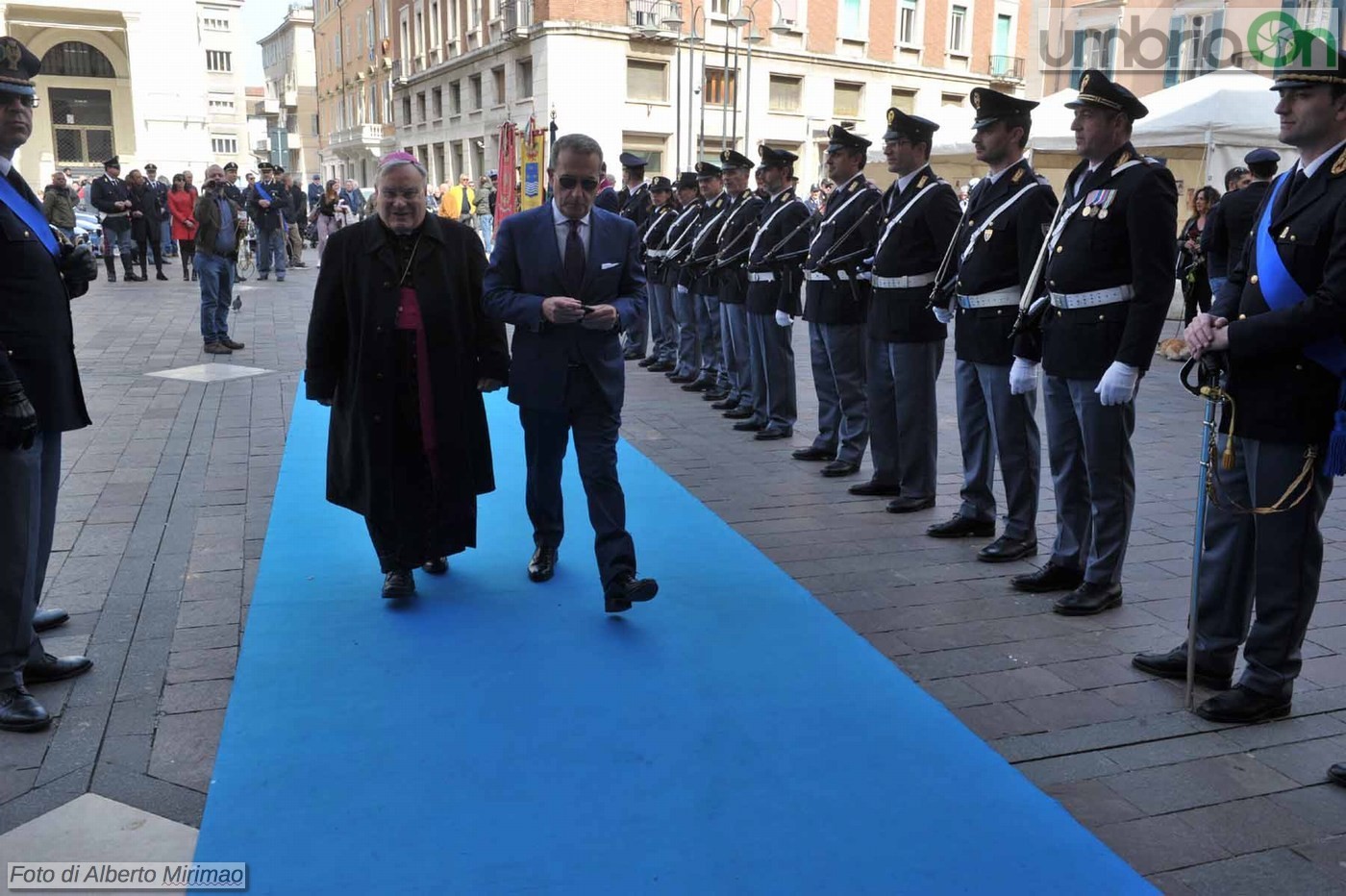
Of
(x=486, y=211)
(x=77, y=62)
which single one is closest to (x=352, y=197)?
(x=486, y=211)

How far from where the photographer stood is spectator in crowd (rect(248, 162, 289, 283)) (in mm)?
19266

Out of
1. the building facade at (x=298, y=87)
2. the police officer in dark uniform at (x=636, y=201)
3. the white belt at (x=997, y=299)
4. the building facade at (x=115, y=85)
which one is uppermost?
the building facade at (x=298, y=87)

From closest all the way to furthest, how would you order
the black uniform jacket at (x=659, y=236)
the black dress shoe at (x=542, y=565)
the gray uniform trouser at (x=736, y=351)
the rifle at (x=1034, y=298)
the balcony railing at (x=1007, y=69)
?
the rifle at (x=1034, y=298), the black dress shoe at (x=542, y=565), the gray uniform trouser at (x=736, y=351), the black uniform jacket at (x=659, y=236), the balcony railing at (x=1007, y=69)

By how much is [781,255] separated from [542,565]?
11.7 feet

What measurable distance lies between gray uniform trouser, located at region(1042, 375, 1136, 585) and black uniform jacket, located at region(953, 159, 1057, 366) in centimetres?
36

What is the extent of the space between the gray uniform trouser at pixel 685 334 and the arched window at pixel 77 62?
118 ft

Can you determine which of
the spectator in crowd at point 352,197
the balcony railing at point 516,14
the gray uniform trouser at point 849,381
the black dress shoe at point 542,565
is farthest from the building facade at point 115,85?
the black dress shoe at point 542,565

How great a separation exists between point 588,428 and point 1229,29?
27699mm

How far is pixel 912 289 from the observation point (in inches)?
229

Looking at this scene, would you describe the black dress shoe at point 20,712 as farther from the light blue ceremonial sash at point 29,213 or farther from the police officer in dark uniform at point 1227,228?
the police officer in dark uniform at point 1227,228

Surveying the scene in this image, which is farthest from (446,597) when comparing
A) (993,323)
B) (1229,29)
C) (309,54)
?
(309,54)

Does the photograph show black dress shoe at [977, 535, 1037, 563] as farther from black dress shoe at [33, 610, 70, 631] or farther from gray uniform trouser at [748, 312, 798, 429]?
black dress shoe at [33, 610, 70, 631]

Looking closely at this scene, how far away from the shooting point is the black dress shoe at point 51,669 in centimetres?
371

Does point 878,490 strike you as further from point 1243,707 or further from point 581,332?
point 1243,707
